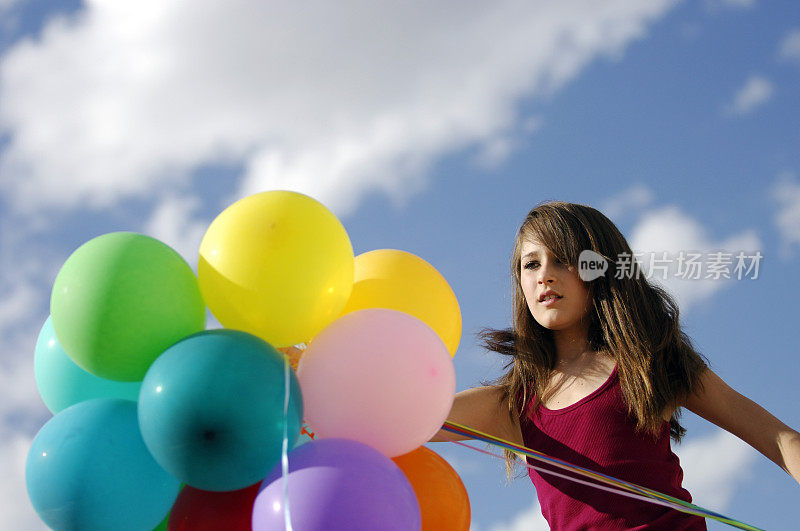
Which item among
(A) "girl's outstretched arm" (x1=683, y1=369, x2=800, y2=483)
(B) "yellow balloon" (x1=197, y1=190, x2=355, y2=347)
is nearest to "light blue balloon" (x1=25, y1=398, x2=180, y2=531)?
(B) "yellow balloon" (x1=197, y1=190, x2=355, y2=347)

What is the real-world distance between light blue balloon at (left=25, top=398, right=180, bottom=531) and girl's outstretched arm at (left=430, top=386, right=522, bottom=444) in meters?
1.55

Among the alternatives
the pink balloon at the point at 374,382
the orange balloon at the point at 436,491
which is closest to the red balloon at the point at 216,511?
the pink balloon at the point at 374,382

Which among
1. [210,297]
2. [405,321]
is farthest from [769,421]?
[210,297]

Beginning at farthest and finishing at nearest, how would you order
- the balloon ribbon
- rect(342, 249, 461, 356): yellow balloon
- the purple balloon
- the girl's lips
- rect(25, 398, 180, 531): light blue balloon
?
the girl's lips, the balloon ribbon, rect(342, 249, 461, 356): yellow balloon, rect(25, 398, 180, 531): light blue balloon, the purple balloon

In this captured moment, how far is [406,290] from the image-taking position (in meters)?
2.78

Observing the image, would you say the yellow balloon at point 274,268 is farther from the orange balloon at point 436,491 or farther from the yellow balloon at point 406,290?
the orange balloon at point 436,491

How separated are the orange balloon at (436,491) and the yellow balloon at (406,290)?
0.47 metres

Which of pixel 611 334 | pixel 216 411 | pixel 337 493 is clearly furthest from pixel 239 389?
pixel 611 334

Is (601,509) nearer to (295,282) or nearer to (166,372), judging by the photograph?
(295,282)

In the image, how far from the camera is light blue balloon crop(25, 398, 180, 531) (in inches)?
89.0

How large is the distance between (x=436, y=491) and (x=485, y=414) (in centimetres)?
107

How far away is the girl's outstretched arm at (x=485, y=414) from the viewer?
3578 millimetres

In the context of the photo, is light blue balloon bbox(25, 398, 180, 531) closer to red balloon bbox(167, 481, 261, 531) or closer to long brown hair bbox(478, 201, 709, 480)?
red balloon bbox(167, 481, 261, 531)

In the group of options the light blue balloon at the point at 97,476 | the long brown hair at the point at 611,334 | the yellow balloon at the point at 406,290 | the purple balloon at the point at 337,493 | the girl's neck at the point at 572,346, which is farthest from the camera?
the girl's neck at the point at 572,346
